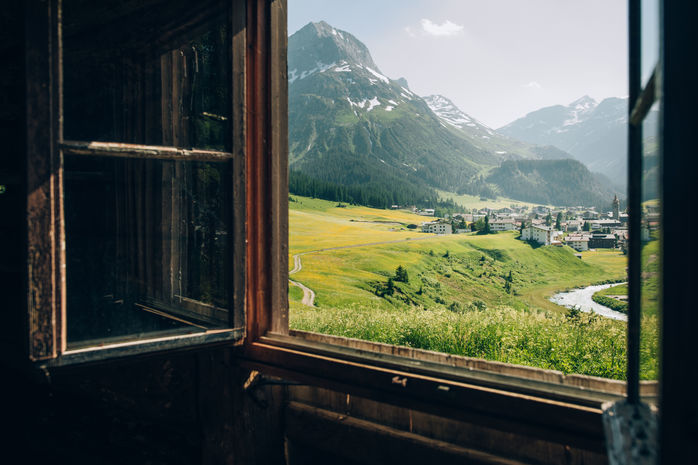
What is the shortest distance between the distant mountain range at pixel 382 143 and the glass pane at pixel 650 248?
15.3 meters

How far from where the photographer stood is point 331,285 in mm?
12773

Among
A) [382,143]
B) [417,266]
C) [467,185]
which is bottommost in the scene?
[417,266]

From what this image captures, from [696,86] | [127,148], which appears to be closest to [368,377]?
[127,148]

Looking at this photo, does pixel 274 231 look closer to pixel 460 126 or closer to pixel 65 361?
pixel 65 361

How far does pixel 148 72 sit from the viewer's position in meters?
1.82

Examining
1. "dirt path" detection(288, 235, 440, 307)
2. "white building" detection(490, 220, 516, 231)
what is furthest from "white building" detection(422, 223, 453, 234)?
"white building" detection(490, 220, 516, 231)

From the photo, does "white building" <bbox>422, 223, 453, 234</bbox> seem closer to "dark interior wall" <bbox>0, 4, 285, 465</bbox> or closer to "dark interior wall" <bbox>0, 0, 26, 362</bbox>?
"dark interior wall" <bbox>0, 4, 285, 465</bbox>

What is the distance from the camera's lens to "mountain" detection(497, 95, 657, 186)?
16.7 metres

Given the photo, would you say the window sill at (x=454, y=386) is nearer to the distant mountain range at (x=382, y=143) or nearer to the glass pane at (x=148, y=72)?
the glass pane at (x=148, y=72)

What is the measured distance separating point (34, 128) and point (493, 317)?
9.69 ft

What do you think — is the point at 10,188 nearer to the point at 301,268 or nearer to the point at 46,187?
the point at 46,187

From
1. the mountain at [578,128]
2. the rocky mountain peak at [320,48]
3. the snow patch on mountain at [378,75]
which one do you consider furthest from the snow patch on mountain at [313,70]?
the mountain at [578,128]

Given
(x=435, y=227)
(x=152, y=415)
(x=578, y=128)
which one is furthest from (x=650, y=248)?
(x=578, y=128)

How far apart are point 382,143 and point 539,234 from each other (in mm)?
15426
